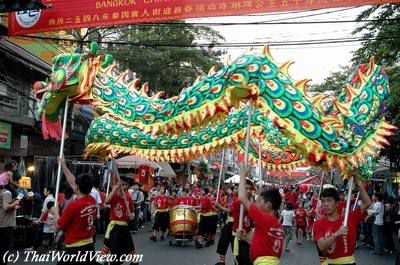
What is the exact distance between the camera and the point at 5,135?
16812 mm

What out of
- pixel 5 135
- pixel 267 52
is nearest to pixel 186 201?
pixel 5 135

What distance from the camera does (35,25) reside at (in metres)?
13.1

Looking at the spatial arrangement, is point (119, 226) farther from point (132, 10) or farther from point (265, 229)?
point (132, 10)

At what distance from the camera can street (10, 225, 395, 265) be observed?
36.6ft

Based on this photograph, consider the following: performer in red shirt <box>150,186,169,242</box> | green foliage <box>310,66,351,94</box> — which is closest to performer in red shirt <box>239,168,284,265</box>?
performer in red shirt <box>150,186,169,242</box>

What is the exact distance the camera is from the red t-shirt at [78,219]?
227 inches

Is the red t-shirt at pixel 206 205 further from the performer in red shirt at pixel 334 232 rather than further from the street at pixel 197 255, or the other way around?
the performer in red shirt at pixel 334 232

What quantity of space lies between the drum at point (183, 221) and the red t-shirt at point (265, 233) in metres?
8.92

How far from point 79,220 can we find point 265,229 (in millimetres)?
2303

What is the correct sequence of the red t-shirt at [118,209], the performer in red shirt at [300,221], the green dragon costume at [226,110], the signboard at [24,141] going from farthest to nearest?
1. the signboard at [24,141]
2. the performer in red shirt at [300,221]
3. the red t-shirt at [118,209]
4. the green dragon costume at [226,110]

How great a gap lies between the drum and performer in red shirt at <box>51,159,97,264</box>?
306 inches

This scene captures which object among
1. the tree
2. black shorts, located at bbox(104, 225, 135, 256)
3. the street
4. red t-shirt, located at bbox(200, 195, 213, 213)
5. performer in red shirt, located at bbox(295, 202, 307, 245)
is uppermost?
the tree

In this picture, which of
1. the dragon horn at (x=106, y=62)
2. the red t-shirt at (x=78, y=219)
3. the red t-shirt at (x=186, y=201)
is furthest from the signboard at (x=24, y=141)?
the red t-shirt at (x=78, y=219)

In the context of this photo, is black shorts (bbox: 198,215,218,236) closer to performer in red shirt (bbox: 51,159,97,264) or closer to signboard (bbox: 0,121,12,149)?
signboard (bbox: 0,121,12,149)
